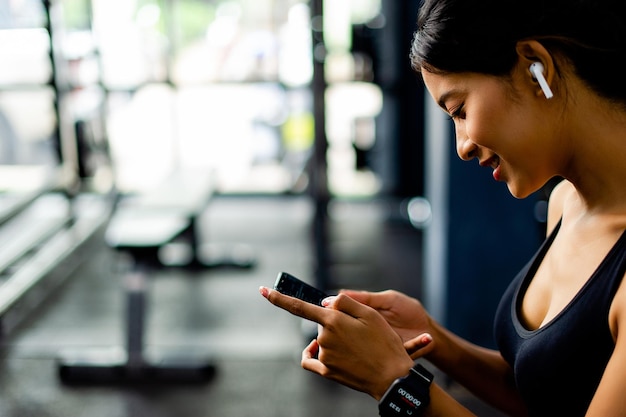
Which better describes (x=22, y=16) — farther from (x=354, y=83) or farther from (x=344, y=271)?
(x=344, y=271)

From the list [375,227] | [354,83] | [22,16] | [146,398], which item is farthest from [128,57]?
[146,398]

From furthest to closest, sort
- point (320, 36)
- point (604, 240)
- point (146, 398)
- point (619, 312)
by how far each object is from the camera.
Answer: point (320, 36), point (146, 398), point (604, 240), point (619, 312)

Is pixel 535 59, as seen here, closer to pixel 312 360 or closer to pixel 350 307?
pixel 350 307

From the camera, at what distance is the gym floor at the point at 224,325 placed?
2469 millimetres

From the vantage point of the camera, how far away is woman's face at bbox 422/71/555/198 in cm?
86

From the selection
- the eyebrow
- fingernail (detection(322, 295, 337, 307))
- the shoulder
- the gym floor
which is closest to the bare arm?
fingernail (detection(322, 295, 337, 307))

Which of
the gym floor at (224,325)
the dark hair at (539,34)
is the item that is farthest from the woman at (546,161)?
Answer: the gym floor at (224,325)

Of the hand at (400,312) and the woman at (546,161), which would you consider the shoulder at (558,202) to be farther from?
the hand at (400,312)

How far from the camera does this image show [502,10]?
32.5 inches

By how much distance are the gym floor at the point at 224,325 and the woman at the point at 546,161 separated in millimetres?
1479

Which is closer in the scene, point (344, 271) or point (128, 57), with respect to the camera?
point (344, 271)

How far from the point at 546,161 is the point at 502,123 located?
0.28ft

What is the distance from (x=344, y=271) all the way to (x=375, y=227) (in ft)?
2.89

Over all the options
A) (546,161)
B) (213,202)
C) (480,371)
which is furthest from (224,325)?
(546,161)
